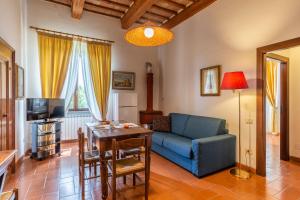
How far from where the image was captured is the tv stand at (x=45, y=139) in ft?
11.4

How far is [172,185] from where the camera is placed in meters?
2.52

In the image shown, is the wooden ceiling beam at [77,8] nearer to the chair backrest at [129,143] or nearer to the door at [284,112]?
the chair backrest at [129,143]

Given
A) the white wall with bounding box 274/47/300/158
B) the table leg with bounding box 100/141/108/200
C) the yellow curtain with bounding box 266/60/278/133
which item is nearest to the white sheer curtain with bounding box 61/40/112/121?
the table leg with bounding box 100/141/108/200

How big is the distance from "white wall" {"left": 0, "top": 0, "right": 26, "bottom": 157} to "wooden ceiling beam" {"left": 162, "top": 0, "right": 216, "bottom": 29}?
11.5 feet

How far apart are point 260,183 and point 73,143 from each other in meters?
Result: 4.22

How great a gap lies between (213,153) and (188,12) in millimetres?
3343

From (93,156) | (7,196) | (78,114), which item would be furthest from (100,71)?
(7,196)

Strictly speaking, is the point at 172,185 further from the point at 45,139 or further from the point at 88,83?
the point at 88,83

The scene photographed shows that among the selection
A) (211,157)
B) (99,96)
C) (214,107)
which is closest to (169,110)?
(214,107)

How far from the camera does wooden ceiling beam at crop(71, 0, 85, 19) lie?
3752mm

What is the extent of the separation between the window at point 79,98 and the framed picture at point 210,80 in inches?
124

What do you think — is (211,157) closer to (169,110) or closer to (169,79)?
(169,110)

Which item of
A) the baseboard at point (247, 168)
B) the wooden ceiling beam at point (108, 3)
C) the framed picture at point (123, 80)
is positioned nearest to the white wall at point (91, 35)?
the framed picture at point (123, 80)

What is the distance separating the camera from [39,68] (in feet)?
13.3
